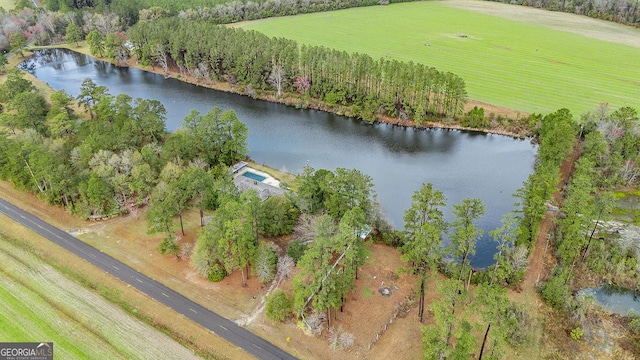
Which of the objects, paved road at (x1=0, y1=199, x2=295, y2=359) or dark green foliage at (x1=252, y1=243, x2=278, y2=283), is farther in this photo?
dark green foliage at (x1=252, y1=243, x2=278, y2=283)

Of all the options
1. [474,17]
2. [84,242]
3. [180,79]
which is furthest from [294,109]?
[474,17]

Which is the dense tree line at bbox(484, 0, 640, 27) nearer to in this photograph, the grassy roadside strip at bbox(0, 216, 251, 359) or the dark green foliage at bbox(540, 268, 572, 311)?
the dark green foliage at bbox(540, 268, 572, 311)

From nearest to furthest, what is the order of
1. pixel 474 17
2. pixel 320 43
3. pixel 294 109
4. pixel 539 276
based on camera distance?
1. pixel 539 276
2. pixel 294 109
3. pixel 320 43
4. pixel 474 17

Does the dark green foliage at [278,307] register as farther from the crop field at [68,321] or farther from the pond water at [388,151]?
the pond water at [388,151]

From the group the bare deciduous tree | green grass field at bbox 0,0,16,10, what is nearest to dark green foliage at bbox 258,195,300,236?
the bare deciduous tree

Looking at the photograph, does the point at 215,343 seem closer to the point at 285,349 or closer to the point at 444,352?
the point at 285,349

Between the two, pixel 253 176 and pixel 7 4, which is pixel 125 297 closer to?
pixel 253 176
